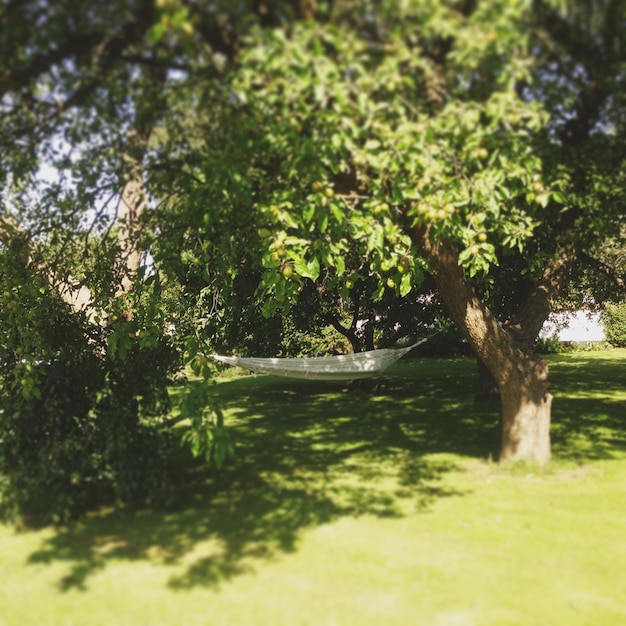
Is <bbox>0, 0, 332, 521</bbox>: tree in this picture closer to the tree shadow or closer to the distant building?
the tree shadow

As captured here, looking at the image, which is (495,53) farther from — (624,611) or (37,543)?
(37,543)

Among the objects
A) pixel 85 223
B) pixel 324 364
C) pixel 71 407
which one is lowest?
pixel 71 407

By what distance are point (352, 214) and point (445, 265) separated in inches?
69.7

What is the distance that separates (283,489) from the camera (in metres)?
5.68

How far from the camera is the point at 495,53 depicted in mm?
3721

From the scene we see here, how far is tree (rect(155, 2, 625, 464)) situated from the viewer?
12.0 feet

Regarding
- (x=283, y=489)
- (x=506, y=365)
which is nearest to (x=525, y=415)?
(x=506, y=365)

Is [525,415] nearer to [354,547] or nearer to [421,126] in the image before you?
[354,547]

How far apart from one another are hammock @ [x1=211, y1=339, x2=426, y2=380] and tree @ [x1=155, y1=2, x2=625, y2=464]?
15.3ft

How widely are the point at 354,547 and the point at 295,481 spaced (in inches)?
69.3

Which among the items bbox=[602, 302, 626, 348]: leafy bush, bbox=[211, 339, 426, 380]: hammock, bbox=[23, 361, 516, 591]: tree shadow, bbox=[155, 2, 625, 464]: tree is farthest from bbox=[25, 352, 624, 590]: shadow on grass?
bbox=[602, 302, 626, 348]: leafy bush

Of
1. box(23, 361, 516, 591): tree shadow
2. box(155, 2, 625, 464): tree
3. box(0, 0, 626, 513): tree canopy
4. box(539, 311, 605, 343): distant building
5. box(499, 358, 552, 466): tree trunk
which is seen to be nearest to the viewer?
box(155, 2, 625, 464): tree

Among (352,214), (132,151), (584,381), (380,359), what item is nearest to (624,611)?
(352,214)

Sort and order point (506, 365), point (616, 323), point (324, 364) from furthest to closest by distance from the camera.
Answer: point (616, 323) → point (324, 364) → point (506, 365)
